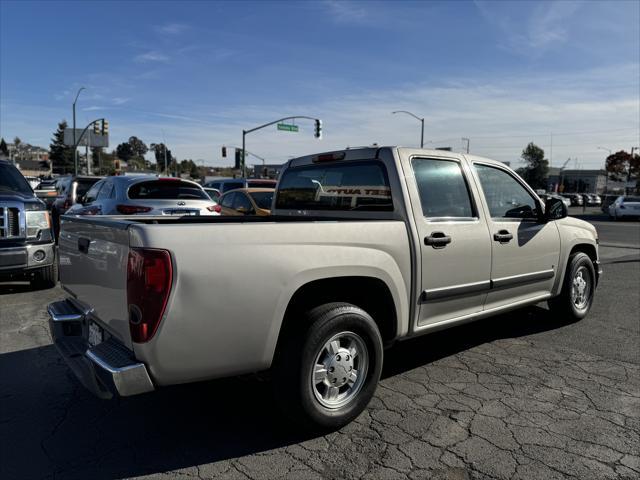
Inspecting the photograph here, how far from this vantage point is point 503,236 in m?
4.48

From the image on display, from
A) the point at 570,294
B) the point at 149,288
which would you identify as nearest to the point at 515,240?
the point at 570,294

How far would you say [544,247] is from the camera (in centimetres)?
507

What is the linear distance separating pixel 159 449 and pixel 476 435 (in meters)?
1.99

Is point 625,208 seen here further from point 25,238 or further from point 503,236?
point 25,238

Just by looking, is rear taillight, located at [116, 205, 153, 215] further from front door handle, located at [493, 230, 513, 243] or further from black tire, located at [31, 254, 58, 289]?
front door handle, located at [493, 230, 513, 243]

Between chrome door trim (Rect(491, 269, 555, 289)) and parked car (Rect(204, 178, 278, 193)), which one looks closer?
chrome door trim (Rect(491, 269, 555, 289))

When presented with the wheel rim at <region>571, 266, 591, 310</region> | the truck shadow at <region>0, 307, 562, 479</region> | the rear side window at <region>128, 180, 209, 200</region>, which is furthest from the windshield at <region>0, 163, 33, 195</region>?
the wheel rim at <region>571, 266, 591, 310</region>

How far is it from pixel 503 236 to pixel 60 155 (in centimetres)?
13096

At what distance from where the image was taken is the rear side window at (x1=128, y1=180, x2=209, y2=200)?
8.77 metres

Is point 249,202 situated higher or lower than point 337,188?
lower

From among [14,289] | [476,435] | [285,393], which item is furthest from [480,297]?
[14,289]

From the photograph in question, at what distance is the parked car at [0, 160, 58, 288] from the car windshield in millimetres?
4970

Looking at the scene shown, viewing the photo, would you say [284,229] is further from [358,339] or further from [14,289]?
[14,289]

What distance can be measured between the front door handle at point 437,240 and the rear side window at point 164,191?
20.4 ft
